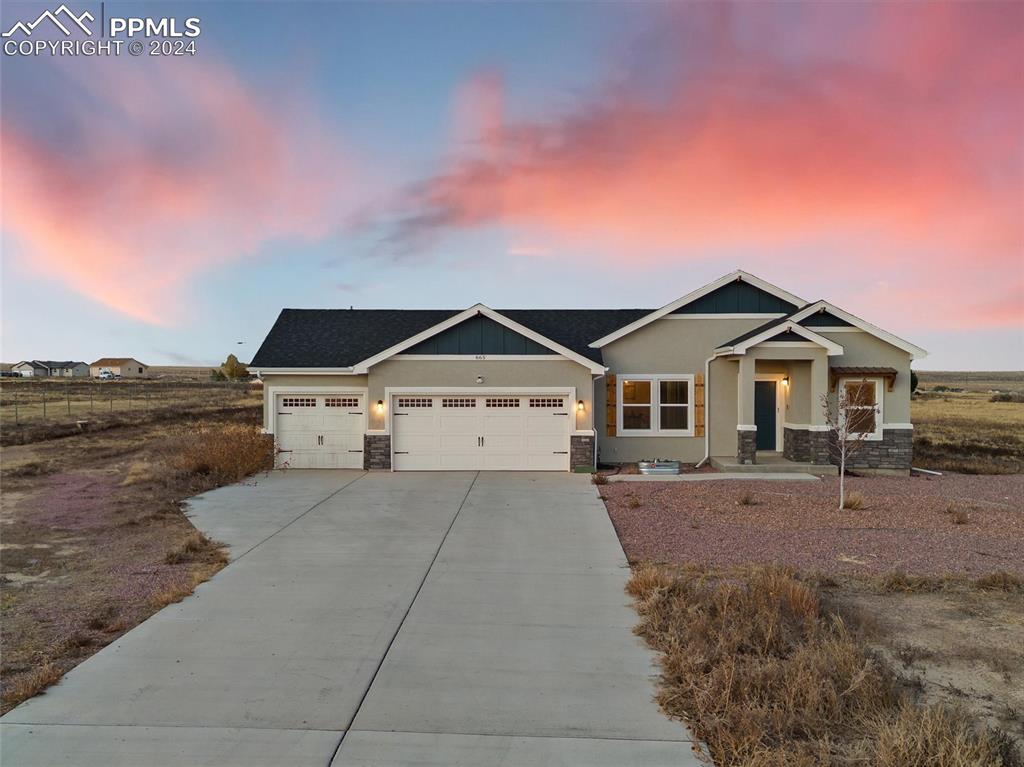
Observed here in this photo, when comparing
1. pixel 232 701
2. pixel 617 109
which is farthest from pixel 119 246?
pixel 232 701

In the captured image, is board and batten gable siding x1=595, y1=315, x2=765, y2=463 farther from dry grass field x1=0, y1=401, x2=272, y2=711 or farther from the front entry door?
dry grass field x1=0, y1=401, x2=272, y2=711

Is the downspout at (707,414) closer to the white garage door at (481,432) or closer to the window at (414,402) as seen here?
the white garage door at (481,432)

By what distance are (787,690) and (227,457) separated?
1379 centimetres

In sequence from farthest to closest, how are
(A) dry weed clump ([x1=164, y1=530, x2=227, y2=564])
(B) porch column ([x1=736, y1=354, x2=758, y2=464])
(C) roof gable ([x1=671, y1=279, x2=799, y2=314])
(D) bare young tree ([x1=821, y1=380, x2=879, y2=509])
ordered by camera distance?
(C) roof gable ([x1=671, y1=279, x2=799, y2=314])
(B) porch column ([x1=736, y1=354, x2=758, y2=464])
(D) bare young tree ([x1=821, y1=380, x2=879, y2=509])
(A) dry weed clump ([x1=164, y1=530, x2=227, y2=564])

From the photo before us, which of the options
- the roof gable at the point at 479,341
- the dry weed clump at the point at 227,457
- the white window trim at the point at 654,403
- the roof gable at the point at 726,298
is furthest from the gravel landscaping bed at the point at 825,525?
the dry weed clump at the point at 227,457

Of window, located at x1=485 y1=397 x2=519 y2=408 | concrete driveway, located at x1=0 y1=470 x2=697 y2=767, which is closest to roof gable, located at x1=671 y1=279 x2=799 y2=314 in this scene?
window, located at x1=485 y1=397 x2=519 y2=408

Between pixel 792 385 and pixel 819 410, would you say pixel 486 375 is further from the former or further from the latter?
pixel 819 410

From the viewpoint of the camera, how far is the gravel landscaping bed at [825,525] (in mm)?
7613

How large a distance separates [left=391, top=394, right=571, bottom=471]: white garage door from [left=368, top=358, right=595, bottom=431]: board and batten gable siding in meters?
0.35

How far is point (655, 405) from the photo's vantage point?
55.0ft

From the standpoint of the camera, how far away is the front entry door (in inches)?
679

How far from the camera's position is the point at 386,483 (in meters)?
13.5

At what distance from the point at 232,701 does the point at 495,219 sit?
1930cm

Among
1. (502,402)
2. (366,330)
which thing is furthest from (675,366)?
(366,330)
